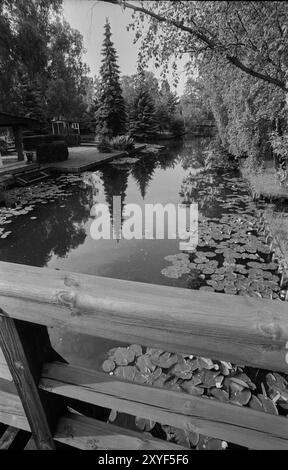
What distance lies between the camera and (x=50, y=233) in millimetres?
5773

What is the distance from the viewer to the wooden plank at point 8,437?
A: 1259 millimetres

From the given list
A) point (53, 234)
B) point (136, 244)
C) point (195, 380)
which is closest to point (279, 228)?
point (136, 244)

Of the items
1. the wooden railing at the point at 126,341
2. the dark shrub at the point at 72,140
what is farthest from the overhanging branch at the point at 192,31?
the dark shrub at the point at 72,140

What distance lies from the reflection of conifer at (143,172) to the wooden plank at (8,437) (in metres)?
7.58

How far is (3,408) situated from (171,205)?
22.6 feet

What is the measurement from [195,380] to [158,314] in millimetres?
1963

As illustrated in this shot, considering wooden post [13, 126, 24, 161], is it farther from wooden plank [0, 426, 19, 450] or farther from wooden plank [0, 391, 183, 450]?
wooden plank [0, 391, 183, 450]

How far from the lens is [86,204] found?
7.76 metres

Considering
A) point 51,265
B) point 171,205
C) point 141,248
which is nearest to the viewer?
point 51,265

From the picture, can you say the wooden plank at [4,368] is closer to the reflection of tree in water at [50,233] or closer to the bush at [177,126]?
the reflection of tree in water at [50,233]

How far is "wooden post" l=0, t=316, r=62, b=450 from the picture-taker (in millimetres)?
870

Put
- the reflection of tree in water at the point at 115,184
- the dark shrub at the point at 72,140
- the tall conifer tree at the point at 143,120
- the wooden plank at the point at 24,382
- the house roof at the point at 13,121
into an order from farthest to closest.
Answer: the tall conifer tree at the point at 143,120
the dark shrub at the point at 72,140
the house roof at the point at 13,121
the reflection of tree in water at the point at 115,184
the wooden plank at the point at 24,382

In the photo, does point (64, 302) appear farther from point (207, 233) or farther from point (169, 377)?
point (207, 233)
